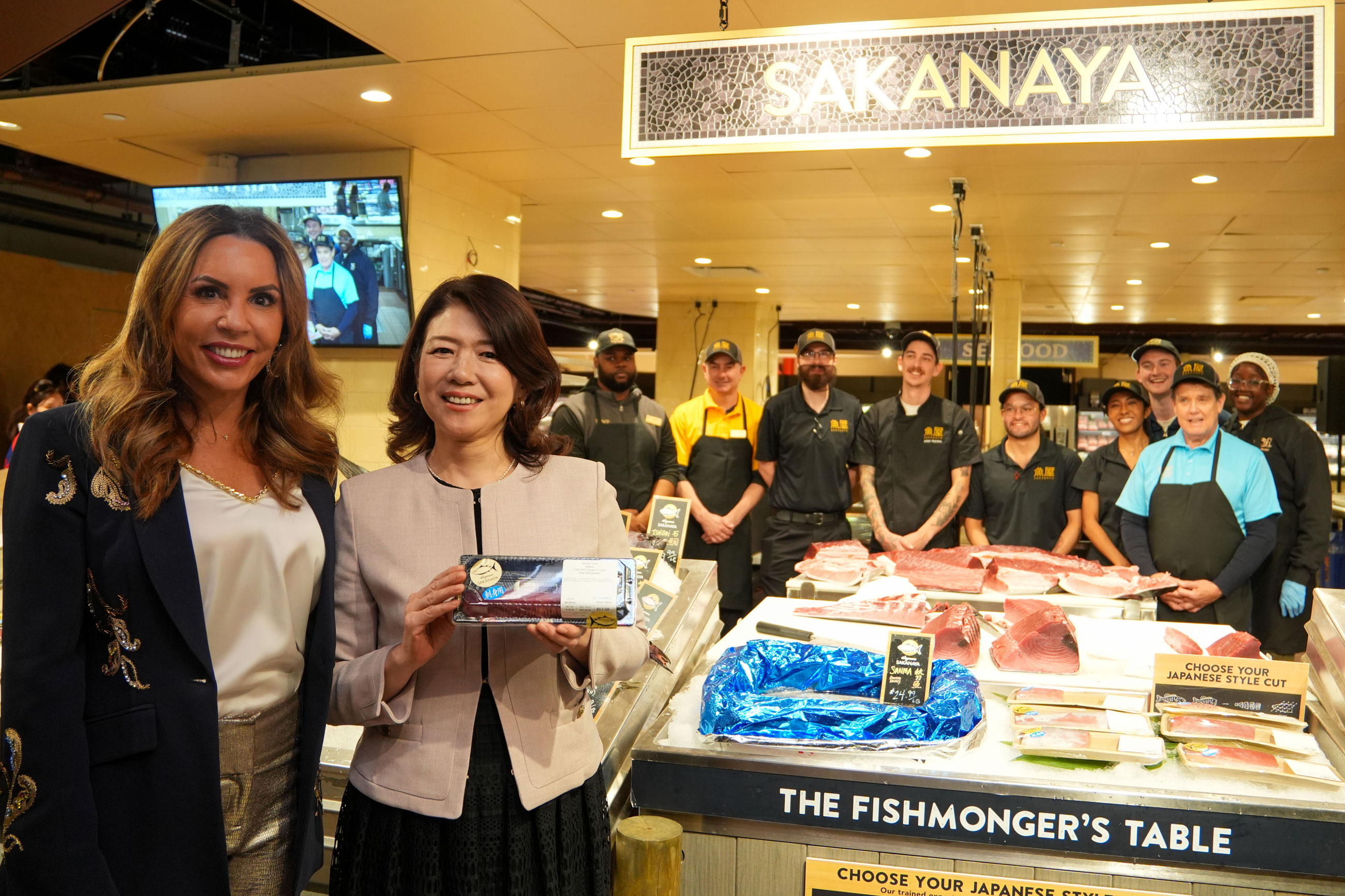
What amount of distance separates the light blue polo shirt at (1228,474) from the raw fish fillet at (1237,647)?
1.65m

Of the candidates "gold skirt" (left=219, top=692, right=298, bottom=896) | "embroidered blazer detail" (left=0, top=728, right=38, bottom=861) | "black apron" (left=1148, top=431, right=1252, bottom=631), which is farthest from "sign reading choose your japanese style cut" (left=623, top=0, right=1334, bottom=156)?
"embroidered blazer detail" (left=0, top=728, right=38, bottom=861)

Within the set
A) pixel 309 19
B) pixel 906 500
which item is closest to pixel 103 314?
pixel 309 19

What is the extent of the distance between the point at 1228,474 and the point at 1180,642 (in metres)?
1.62

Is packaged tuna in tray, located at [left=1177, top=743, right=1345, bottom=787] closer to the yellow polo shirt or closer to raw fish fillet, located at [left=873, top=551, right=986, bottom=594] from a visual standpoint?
raw fish fillet, located at [left=873, top=551, right=986, bottom=594]

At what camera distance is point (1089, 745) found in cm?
189

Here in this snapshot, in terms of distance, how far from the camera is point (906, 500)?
5.25m

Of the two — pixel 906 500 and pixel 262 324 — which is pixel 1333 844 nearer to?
pixel 262 324

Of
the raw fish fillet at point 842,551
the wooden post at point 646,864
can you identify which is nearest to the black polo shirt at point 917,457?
the raw fish fillet at point 842,551

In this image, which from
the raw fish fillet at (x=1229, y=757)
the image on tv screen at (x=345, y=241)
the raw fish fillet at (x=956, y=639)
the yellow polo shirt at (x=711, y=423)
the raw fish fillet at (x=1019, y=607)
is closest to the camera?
the raw fish fillet at (x=1229, y=757)

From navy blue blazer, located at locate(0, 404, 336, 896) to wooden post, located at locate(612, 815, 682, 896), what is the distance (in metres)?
0.67

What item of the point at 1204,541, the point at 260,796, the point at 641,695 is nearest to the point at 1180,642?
the point at 641,695

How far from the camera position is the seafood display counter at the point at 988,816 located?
1.72m

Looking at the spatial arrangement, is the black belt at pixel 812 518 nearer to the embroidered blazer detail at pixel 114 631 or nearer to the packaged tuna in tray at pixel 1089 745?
the packaged tuna in tray at pixel 1089 745

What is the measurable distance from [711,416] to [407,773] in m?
A: 4.46
